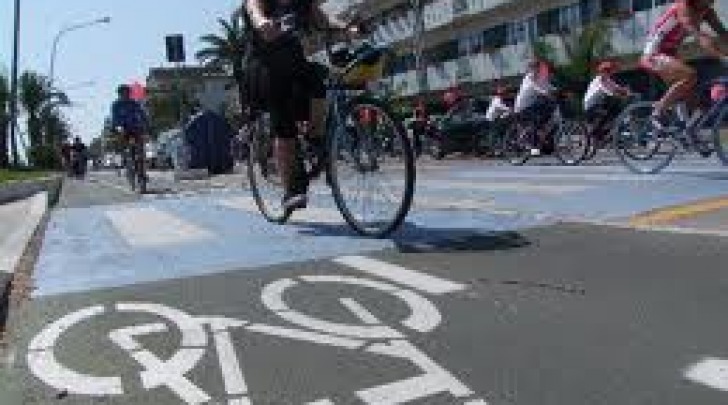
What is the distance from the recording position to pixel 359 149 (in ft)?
23.5

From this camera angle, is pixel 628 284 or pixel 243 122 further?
pixel 243 122

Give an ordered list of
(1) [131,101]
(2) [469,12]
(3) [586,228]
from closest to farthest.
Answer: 1. (3) [586,228]
2. (1) [131,101]
3. (2) [469,12]

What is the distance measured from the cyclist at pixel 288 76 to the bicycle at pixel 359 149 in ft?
0.31

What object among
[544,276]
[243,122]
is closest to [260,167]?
[243,122]

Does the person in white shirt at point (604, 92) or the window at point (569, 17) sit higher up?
the window at point (569, 17)

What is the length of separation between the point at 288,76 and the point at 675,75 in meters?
4.89

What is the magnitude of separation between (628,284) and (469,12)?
173 ft

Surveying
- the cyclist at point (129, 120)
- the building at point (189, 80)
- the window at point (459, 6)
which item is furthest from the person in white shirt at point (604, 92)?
the building at point (189, 80)

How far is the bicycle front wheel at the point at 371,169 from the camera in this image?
6914 mm

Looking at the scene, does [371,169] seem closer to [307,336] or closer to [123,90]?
[307,336]

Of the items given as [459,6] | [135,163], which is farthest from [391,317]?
[459,6]

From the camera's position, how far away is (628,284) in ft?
16.8

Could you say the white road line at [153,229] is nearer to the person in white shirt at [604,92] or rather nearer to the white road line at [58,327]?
the white road line at [58,327]

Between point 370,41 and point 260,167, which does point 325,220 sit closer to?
point 260,167
